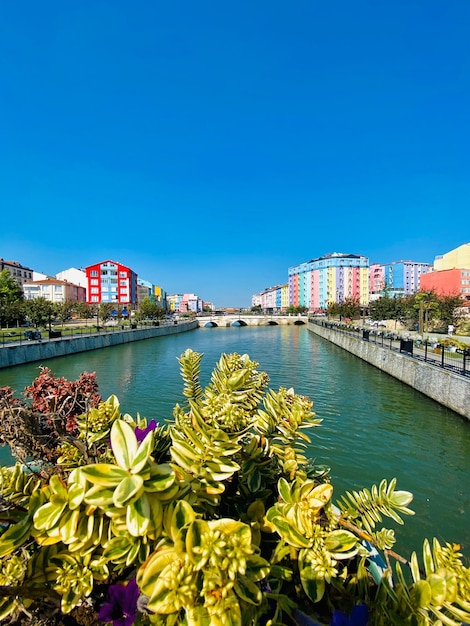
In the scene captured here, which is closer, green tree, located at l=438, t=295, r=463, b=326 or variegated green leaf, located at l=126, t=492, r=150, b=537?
variegated green leaf, located at l=126, t=492, r=150, b=537

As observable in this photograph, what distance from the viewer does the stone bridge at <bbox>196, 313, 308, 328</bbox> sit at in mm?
81562

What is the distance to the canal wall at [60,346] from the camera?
20.7 metres

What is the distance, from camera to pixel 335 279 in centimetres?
10662

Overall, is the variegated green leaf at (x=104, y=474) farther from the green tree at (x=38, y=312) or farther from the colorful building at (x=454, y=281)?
the colorful building at (x=454, y=281)

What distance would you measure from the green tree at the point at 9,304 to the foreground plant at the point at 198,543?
4124 centimetres

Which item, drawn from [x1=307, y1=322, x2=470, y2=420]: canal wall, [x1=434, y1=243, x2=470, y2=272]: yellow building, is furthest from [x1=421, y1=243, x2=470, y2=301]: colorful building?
[x1=307, y1=322, x2=470, y2=420]: canal wall

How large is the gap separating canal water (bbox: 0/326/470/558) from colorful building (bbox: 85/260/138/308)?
57.4 m

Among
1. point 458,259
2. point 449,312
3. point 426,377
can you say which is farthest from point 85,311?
point 458,259

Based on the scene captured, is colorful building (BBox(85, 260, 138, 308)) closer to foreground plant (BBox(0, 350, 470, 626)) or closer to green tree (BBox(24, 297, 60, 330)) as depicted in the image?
green tree (BBox(24, 297, 60, 330))

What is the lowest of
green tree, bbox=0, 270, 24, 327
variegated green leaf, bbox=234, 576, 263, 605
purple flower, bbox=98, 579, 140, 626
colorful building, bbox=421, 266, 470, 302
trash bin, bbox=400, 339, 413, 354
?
trash bin, bbox=400, 339, 413, 354

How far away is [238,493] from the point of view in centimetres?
139

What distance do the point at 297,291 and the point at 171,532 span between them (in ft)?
418

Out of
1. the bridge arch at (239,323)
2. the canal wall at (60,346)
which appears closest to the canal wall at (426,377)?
the canal wall at (60,346)

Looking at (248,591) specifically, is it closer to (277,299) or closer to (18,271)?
(18,271)
